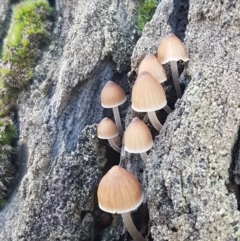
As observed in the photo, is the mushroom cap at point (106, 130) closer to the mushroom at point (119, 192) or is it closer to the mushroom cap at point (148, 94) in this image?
the mushroom cap at point (148, 94)

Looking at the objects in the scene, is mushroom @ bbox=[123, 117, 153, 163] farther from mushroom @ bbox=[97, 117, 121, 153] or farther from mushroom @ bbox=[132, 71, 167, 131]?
mushroom @ bbox=[97, 117, 121, 153]

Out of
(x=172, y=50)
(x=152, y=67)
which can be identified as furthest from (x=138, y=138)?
(x=172, y=50)

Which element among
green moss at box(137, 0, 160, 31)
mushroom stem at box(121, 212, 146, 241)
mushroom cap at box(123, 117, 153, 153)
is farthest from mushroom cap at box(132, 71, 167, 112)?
green moss at box(137, 0, 160, 31)

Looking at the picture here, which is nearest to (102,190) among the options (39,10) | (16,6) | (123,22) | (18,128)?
(18,128)

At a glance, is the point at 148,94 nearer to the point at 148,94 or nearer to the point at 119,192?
the point at 148,94

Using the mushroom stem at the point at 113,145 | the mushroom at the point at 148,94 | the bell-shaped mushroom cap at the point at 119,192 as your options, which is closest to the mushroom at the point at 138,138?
the mushroom at the point at 148,94

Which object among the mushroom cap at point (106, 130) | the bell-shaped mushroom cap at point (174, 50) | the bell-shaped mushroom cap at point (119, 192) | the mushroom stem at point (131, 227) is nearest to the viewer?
the bell-shaped mushroom cap at point (119, 192)
